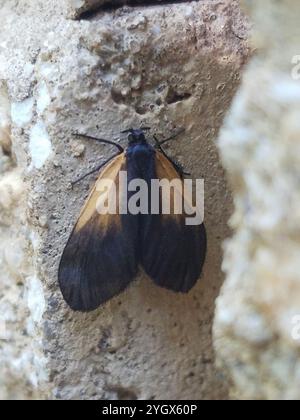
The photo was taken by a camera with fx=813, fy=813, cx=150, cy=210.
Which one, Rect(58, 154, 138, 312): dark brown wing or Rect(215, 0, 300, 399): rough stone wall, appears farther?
Rect(58, 154, 138, 312): dark brown wing

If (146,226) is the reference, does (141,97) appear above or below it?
above

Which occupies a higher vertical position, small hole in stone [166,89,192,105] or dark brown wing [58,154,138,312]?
small hole in stone [166,89,192,105]

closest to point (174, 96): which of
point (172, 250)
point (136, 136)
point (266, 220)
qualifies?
point (136, 136)

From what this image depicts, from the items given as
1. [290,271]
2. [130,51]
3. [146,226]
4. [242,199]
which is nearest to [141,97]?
[130,51]

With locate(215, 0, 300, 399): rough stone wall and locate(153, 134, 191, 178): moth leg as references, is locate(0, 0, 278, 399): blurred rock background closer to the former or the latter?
locate(153, 134, 191, 178): moth leg

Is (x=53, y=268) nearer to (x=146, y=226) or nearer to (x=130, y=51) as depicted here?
(x=146, y=226)

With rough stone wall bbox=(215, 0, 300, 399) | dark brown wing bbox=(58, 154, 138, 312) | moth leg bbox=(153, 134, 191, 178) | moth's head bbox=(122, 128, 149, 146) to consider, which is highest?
moth's head bbox=(122, 128, 149, 146)

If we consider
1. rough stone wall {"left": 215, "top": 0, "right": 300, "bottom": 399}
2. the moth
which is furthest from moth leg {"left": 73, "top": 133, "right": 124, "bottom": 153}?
rough stone wall {"left": 215, "top": 0, "right": 300, "bottom": 399}
